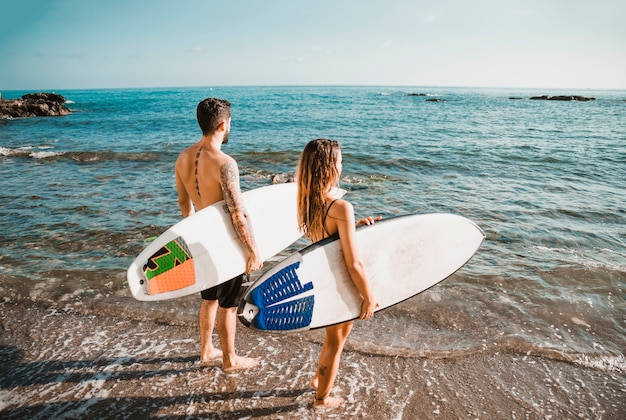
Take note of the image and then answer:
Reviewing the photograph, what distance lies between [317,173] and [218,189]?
3.24 feet

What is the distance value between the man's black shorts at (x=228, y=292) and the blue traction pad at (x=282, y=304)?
1.38 feet

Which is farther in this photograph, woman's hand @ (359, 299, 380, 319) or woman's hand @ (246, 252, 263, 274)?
woman's hand @ (246, 252, 263, 274)

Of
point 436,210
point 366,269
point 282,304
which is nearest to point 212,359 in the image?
point 282,304

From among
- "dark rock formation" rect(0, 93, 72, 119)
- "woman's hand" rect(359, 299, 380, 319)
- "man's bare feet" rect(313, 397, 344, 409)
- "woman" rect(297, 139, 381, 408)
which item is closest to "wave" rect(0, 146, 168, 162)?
"man's bare feet" rect(313, 397, 344, 409)

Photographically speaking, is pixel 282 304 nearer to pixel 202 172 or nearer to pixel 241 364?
pixel 241 364

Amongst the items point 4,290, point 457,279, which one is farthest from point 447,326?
point 4,290

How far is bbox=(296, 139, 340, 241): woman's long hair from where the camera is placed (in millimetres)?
2055

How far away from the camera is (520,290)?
462 centimetres

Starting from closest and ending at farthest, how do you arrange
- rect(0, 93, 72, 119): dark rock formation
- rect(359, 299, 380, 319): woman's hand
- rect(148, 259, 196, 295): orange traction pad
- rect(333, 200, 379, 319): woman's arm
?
1. rect(333, 200, 379, 319): woman's arm
2. rect(359, 299, 380, 319): woman's hand
3. rect(148, 259, 196, 295): orange traction pad
4. rect(0, 93, 72, 119): dark rock formation

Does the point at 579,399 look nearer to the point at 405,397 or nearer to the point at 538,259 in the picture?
the point at 405,397

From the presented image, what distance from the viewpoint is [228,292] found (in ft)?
9.36

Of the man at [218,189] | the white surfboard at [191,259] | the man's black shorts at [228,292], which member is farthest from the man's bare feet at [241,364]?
the white surfboard at [191,259]

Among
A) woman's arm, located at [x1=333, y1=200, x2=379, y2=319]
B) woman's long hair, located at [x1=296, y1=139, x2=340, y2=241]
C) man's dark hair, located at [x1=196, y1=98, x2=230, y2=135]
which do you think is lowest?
woman's arm, located at [x1=333, y1=200, x2=379, y2=319]

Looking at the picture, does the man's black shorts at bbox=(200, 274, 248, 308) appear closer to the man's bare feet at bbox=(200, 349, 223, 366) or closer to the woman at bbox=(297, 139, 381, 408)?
the man's bare feet at bbox=(200, 349, 223, 366)
